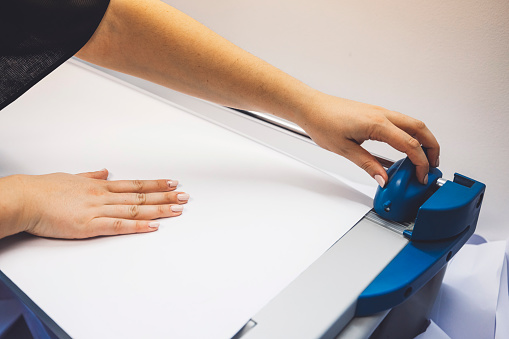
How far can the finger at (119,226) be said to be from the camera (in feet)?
1.93

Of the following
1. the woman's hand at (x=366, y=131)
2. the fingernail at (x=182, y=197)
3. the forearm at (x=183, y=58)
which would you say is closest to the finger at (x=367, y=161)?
the woman's hand at (x=366, y=131)

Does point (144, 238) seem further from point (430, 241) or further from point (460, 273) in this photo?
point (460, 273)

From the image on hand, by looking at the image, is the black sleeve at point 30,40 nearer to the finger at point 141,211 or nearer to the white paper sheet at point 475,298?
the finger at point 141,211

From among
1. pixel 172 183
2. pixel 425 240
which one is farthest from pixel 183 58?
pixel 425 240

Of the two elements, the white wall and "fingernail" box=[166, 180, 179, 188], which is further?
the white wall

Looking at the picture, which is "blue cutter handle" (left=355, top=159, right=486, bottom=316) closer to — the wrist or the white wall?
the white wall

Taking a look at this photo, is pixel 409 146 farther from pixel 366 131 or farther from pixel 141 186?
pixel 141 186

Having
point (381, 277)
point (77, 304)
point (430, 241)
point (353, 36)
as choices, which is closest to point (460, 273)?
point (430, 241)

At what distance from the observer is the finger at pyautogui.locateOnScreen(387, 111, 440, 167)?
2.18 ft

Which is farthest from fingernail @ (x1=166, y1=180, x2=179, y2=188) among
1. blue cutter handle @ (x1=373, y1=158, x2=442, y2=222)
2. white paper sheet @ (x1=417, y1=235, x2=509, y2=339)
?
white paper sheet @ (x1=417, y1=235, x2=509, y2=339)

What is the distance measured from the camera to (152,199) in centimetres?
65

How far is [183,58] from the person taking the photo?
71 cm

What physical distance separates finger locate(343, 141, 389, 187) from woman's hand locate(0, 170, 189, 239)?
29 centimetres

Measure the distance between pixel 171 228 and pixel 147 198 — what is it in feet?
0.23
